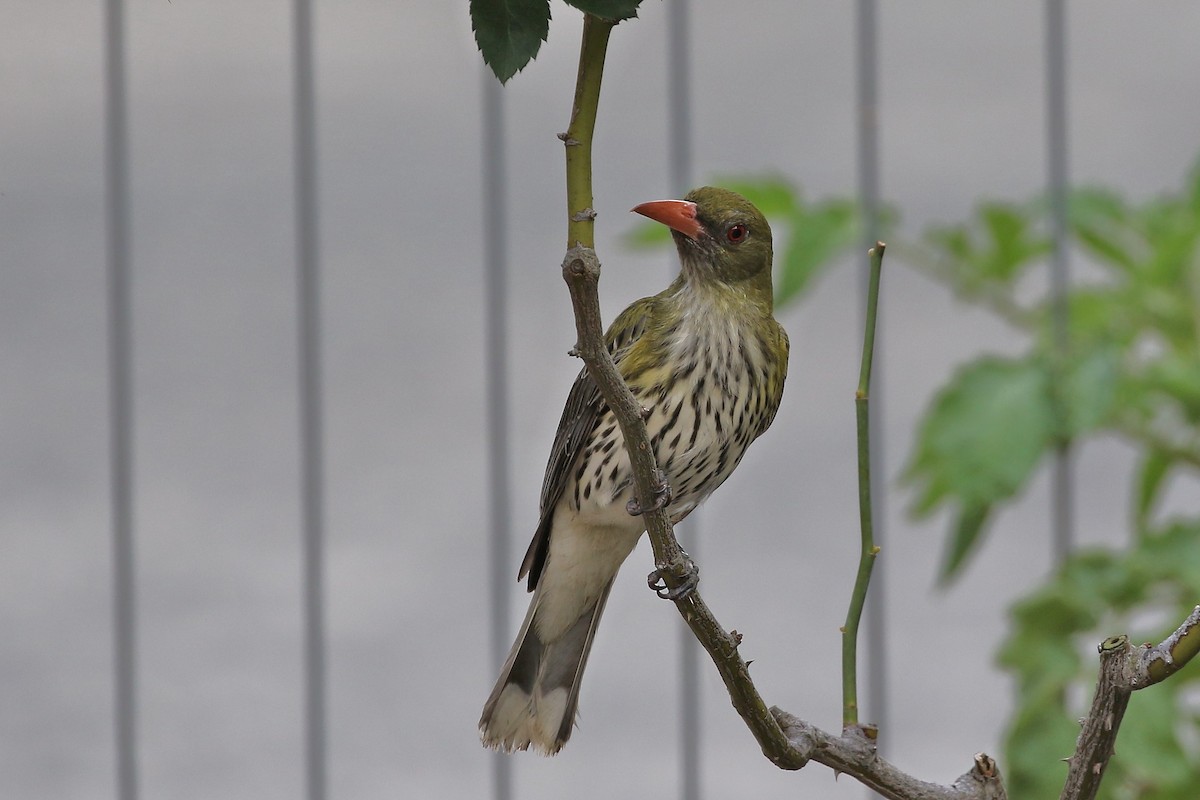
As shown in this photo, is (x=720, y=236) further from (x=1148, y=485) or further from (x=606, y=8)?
(x=1148, y=485)

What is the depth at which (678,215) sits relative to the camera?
3.16 ft

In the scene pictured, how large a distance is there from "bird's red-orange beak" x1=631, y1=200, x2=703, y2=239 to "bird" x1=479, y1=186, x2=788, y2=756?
11 centimetres

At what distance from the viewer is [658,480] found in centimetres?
80

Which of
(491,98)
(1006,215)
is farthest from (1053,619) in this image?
(491,98)

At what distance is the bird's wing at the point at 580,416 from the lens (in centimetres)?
132

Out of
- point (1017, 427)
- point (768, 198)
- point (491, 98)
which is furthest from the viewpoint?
point (491, 98)

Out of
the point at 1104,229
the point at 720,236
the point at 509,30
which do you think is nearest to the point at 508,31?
the point at 509,30

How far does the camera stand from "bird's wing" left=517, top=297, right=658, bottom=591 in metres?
1.32

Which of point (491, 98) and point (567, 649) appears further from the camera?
point (491, 98)

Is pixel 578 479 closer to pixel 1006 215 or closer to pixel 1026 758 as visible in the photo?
pixel 1026 758

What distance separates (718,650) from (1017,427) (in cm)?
136

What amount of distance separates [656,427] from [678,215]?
381 mm

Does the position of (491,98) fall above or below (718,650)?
above

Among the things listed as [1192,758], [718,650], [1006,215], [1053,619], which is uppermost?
[1006,215]
